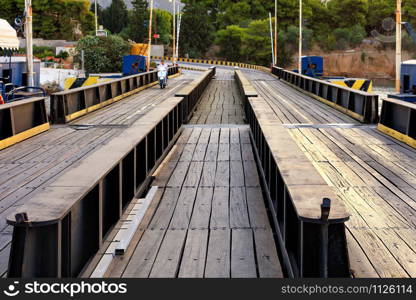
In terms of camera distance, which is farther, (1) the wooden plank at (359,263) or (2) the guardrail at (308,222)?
(1) the wooden plank at (359,263)

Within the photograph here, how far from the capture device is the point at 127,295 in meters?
4.18

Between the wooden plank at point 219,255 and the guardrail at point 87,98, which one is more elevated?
the guardrail at point 87,98

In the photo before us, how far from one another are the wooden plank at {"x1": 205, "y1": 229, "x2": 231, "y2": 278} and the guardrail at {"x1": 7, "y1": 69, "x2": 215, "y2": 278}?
1.10 m

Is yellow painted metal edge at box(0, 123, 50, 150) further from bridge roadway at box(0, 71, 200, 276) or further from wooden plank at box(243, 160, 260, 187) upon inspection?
wooden plank at box(243, 160, 260, 187)

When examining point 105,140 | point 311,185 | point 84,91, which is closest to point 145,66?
point 84,91

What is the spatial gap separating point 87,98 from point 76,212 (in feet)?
45.9

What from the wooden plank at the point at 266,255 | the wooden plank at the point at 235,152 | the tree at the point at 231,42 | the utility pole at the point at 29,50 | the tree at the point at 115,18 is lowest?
the wooden plank at the point at 266,255

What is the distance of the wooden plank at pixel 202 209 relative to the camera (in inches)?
286

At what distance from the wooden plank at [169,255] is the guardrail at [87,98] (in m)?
9.48

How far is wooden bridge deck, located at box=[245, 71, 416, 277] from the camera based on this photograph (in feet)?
18.8

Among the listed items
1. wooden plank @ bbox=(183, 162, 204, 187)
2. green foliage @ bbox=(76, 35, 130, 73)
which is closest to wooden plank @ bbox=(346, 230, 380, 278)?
wooden plank @ bbox=(183, 162, 204, 187)

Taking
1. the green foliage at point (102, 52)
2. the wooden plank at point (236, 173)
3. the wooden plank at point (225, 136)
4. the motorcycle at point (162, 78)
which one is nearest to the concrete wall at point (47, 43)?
the green foliage at point (102, 52)

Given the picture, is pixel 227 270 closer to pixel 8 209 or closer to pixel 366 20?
pixel 8 209

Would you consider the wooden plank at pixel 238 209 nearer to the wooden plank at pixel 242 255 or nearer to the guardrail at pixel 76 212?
the wooden plank at pixel 242 255
